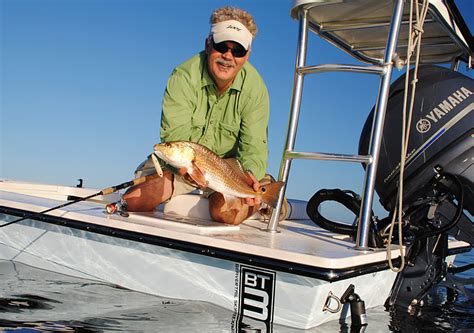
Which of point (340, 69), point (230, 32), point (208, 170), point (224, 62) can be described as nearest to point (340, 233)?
point (208, 170)

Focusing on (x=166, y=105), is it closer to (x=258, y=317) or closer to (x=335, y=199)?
(x=335, y=199)

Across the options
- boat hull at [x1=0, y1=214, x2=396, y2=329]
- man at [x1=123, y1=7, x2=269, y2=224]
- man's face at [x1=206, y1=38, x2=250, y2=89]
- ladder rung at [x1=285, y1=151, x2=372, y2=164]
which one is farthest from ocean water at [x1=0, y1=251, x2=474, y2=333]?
man's face at [x1=206, y1=38, x2=250, y2=89]

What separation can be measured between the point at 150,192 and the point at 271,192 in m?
1.39

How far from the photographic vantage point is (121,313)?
3.66 meters

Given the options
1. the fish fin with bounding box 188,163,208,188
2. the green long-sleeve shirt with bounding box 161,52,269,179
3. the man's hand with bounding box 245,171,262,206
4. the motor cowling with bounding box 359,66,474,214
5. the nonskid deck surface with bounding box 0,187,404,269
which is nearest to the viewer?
the nonskid deck surface with bounding box 0,187,404,269

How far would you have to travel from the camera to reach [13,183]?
7055 millimetres

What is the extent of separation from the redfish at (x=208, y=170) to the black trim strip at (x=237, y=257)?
497 mm

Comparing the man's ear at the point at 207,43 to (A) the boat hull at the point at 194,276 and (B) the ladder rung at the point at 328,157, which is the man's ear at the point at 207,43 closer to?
(B) the ladder rung at the point at 328,157

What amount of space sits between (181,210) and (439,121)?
2262 mm

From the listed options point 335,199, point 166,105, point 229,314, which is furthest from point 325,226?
point 166,105

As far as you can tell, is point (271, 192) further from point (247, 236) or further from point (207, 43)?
point (207, 43)

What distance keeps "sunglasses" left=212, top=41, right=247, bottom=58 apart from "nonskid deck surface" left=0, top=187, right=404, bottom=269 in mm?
1422

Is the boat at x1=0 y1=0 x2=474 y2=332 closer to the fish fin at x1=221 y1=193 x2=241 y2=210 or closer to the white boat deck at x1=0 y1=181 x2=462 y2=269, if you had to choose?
the white boat deck at x1=0 y1=181 x2=462 y2=269

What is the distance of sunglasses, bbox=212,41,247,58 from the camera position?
4.48 m
